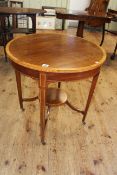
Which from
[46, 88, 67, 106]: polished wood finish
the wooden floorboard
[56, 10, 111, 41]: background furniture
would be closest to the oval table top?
[46, 88, 67, 106]: polished wood finish

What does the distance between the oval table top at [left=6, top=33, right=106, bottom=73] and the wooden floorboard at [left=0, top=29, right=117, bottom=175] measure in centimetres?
68

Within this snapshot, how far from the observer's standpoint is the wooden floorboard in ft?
4.41

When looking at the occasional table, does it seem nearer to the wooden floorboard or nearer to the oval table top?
the oval table top

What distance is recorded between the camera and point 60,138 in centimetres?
158

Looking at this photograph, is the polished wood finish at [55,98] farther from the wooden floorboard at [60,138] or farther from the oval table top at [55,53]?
the oval table top at [55,53]

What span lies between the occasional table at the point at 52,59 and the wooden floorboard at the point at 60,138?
0.51 feet

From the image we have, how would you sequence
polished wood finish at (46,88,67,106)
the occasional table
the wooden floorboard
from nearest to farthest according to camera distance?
the occasional table, the wooden floorboard, polished wood finish at (46,88,67,106)

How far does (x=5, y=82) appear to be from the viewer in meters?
2.33

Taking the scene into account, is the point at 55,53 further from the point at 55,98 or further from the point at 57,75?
the point at 55,98

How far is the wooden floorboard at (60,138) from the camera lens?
134cm

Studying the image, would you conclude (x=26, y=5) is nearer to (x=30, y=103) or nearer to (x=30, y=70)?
(x=30, y=103)

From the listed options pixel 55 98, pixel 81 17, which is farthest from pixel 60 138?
pixel 81 17

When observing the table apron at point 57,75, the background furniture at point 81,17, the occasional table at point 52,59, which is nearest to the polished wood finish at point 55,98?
the occasional table at point 52,59

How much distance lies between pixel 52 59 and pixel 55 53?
118 millimetres
